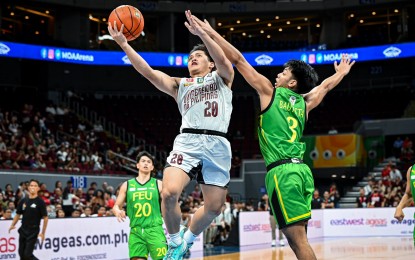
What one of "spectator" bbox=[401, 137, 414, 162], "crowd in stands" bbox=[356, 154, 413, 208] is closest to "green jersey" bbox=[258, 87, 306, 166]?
"crowd in stands" bbox=[356, 154, 413, 208]

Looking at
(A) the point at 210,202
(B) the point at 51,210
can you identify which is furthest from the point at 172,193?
(B) the point at 51,210

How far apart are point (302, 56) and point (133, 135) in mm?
10206

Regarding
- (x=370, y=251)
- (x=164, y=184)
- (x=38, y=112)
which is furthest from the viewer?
(x=38, y=112)

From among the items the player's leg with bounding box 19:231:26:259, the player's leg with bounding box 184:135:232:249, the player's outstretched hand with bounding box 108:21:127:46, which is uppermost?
the player's outstretched hand with bounding box 108:21:127:46

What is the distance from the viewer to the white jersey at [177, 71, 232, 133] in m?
6.83

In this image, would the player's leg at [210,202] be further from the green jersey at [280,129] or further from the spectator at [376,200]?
the spectator at [376,200]

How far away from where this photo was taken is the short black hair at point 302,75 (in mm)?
6250

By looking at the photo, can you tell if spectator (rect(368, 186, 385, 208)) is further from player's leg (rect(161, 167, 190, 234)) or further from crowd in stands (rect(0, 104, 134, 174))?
player's leg (rect(161, 167, 190, 234))

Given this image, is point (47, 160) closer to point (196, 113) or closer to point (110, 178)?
point (110, 178)

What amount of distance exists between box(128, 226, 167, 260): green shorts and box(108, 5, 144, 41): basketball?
3.24 m

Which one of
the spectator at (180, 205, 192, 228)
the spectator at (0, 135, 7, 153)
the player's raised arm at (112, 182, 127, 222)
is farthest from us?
the spectator at (0, 135, 7, 153)

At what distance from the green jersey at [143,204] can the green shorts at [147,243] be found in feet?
0.32

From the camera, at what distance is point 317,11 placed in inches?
1449

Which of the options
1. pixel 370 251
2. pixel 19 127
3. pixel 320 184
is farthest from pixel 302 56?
pixel 370 251
